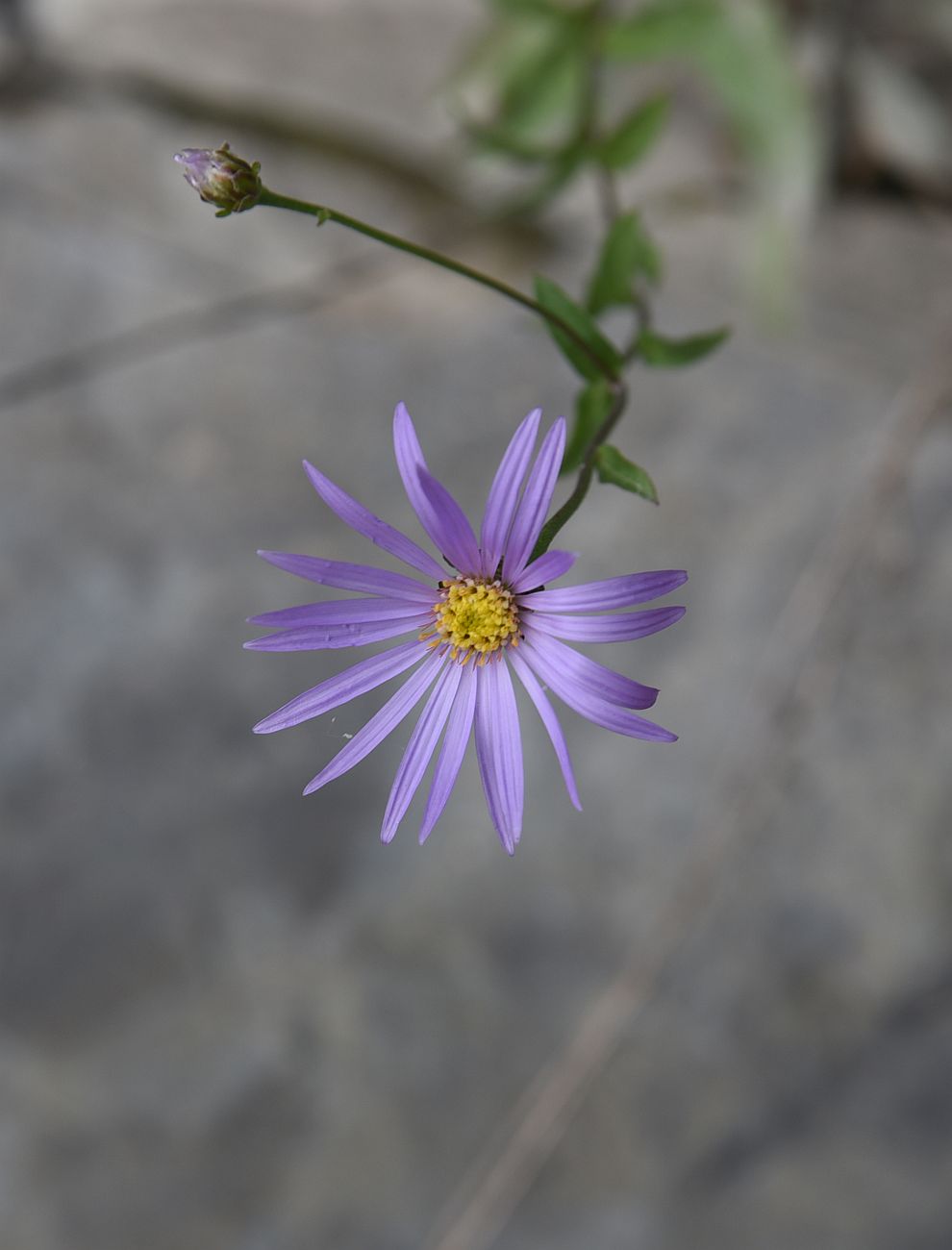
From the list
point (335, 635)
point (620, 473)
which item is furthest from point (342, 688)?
point (620, 473)

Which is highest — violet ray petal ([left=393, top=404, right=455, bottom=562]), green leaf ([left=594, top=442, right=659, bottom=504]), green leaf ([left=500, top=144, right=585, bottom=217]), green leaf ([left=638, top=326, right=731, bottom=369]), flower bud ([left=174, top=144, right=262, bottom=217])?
green leaf ([left=500, top=144, right=585, bottom=217])

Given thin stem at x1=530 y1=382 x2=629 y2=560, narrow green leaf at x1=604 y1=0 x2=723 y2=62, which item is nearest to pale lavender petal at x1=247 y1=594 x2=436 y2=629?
thin stem at x1=530 y1=382 x2=629 y2=560

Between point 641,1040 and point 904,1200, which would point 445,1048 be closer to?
point 641,1040

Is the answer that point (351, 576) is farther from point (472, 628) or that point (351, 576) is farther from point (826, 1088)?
point (826, 1088)

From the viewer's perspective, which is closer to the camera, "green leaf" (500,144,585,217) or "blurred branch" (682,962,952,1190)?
"green leaf" (500,144,585,217)

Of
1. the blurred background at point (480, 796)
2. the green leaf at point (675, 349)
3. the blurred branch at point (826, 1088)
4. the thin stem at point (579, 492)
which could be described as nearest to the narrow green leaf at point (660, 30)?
the blurred background at point (480, 796)

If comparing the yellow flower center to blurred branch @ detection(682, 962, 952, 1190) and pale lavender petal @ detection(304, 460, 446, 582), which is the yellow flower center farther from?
blurred branch @ detection(682, 962, 952, 1190)
